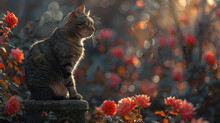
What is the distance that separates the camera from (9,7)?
823 centimetres

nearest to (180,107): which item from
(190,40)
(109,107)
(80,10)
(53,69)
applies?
(109,107)

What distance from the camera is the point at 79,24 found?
3326 millimetres

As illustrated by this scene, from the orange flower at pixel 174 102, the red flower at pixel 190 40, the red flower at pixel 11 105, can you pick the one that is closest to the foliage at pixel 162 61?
the red flower at pixel 190 40

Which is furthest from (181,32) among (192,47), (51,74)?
(51,74)

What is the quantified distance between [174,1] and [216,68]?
5.31 feet

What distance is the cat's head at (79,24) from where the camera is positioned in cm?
329

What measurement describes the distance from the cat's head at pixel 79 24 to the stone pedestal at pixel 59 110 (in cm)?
84

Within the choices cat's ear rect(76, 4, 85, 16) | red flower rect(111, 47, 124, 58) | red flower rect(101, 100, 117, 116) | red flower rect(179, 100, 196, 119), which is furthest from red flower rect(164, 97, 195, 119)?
red flower rect(111, 47, 124, 58)

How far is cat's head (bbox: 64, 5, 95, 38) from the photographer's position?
3289 mm

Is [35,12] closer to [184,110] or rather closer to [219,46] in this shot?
[219,46]

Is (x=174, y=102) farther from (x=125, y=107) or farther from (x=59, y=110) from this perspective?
(x=59, y=110)

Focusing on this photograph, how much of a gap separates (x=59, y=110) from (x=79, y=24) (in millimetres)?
1003

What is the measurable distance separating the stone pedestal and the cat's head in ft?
2.75

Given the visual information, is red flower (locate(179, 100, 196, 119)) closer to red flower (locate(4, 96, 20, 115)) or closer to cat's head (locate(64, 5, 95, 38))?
cat's head (locate(64, 5, 95, 38))
